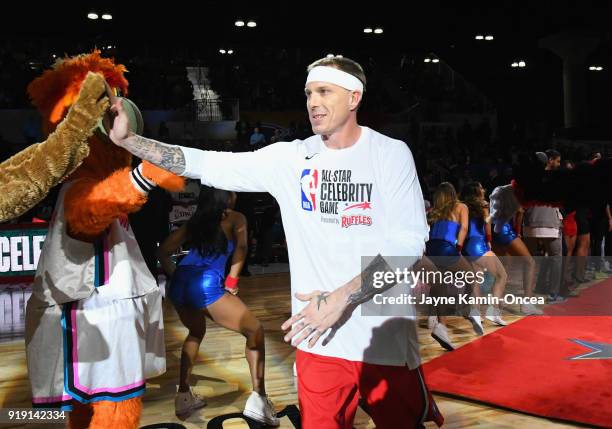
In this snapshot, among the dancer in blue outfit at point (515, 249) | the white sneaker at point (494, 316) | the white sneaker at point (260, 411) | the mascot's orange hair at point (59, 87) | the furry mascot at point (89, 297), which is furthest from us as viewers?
the dancer in blue outfit at point (515, 249)

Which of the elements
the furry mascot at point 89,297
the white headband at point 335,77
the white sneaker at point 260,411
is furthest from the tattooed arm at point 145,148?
the white sneaker at point 260,411

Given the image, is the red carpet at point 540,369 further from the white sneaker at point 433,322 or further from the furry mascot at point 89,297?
the furry mascot at point 89,297

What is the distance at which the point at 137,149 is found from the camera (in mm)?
2539

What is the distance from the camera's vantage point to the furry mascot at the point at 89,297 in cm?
303

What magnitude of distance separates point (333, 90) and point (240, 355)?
3.77 metres

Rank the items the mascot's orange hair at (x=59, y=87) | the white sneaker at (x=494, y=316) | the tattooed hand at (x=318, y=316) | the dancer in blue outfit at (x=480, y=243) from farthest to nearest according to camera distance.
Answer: the dancer in blue outfit at (x=480, y=243)
the white sneaker at (x=494, y=316)
the mascot's orange hair at (x=59, y=87)
the tattooed hand at (x=318, y=316)

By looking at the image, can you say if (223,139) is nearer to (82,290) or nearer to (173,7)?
(173,7)

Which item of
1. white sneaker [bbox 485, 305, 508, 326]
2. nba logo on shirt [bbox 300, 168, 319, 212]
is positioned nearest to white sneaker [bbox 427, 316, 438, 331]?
white sneaker [bbox 485, 305, 508, 326]

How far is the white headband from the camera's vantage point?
2.68m

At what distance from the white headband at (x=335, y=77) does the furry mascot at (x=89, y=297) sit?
0.82m

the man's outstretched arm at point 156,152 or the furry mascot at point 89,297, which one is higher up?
the man's outstretched arm at point 156,152

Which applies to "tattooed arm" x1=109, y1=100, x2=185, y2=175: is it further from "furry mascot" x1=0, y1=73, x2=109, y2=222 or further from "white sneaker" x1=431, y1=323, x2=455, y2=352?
"white sneaker" x1=431, y1=323, x2=455, y2=352

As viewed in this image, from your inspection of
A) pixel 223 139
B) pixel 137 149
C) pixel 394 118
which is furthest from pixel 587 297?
pixel 394 118

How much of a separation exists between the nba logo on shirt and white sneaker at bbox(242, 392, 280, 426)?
6.46 ft
